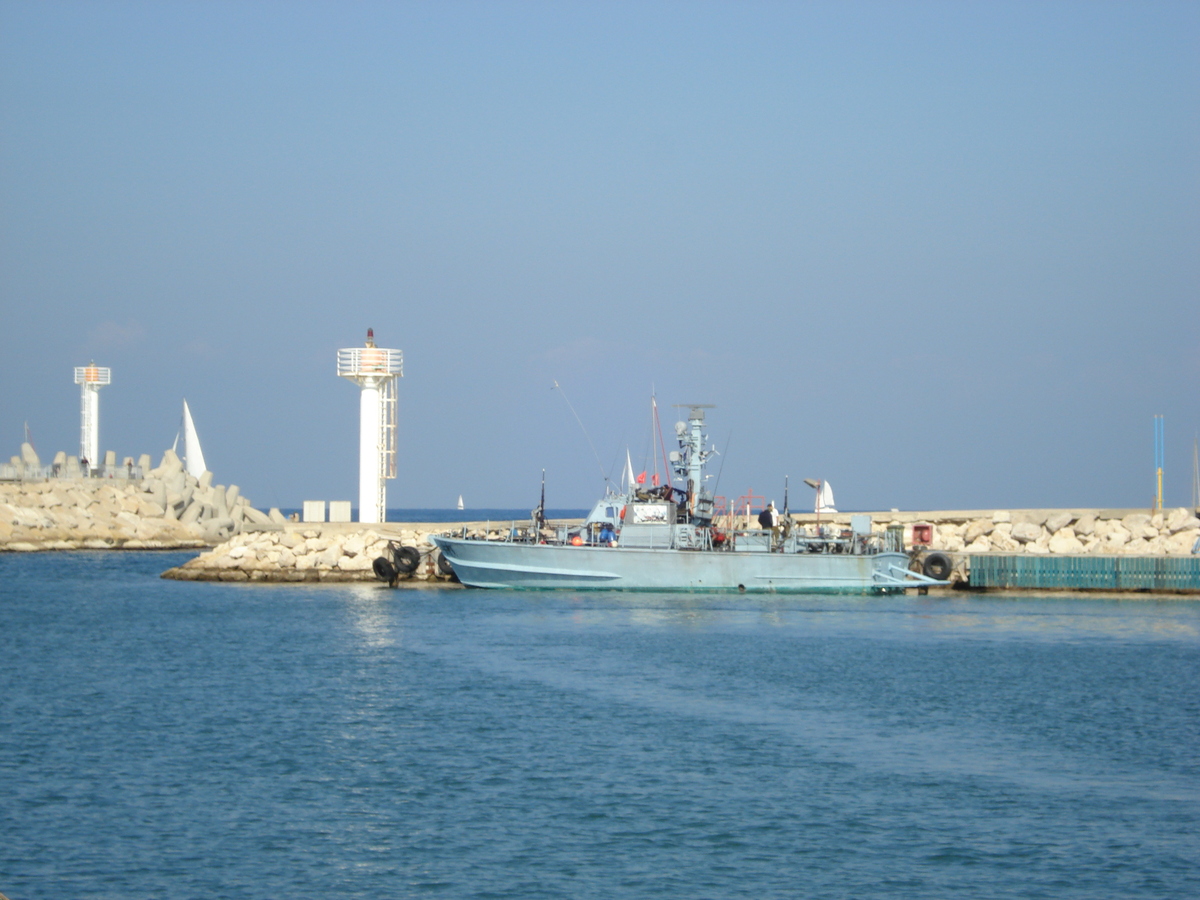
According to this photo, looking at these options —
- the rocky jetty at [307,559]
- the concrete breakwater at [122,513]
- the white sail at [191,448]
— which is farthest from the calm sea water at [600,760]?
the white sail at [191,448]

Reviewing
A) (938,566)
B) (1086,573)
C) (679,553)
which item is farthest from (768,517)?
(1086,573)

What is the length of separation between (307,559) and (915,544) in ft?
75.2

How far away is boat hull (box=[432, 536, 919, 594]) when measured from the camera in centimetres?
4141

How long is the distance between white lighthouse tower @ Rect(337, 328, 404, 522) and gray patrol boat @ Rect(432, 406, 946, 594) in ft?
48.2

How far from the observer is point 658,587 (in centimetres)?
4172

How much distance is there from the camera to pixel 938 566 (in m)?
45.9

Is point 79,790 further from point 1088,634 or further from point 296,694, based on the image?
point 1088,634

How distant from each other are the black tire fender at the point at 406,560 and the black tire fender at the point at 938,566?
1812 cm

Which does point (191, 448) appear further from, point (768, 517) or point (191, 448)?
point (768, 517)

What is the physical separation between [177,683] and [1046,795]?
16.4 meters

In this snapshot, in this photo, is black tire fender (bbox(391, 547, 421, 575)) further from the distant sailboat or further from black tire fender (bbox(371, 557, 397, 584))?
the distant sailboat

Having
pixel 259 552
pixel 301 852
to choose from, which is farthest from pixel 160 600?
pixel 301 852

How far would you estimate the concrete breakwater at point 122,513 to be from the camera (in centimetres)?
7219

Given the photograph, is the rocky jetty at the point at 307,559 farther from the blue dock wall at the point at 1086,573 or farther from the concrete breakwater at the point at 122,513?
the concrete breakwater at the point at 122,513
